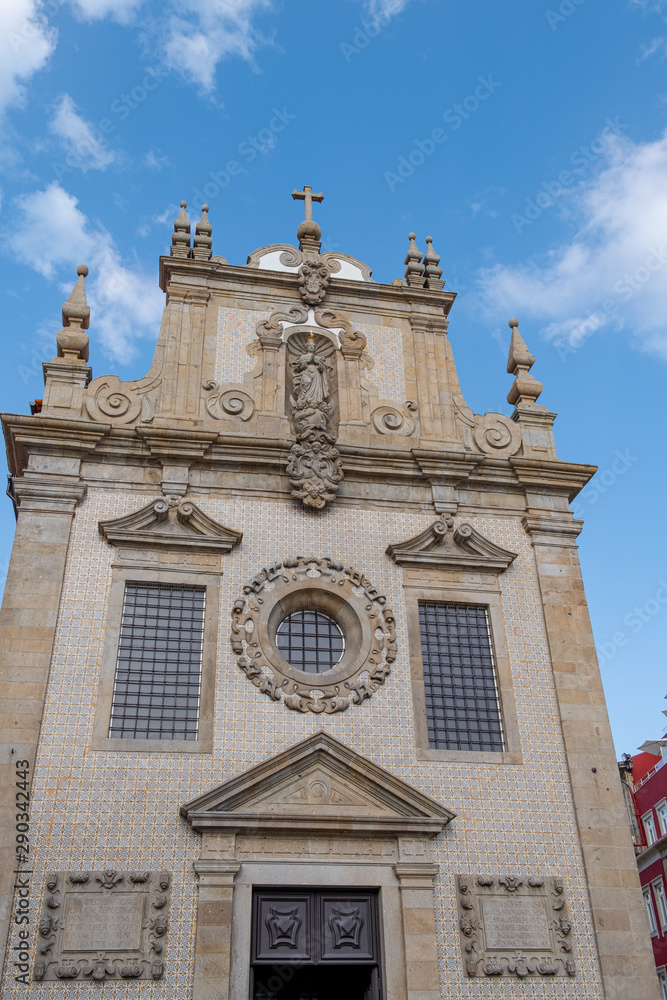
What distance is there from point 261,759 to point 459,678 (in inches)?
118

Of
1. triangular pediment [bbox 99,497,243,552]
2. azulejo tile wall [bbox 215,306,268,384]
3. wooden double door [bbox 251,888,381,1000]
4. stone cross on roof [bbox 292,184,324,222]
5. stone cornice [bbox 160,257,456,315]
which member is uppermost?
stone cross on roof [bbox 292,184,324,222]

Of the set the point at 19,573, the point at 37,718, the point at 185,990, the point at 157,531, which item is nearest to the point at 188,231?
the point at 157,531

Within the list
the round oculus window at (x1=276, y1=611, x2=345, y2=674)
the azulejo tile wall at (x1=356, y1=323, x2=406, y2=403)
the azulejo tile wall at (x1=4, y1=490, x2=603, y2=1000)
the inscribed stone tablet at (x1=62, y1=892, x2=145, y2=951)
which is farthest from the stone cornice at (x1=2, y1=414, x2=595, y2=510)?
the inscribed stone tablet at (x1=62, y1=892, x2=145, y2=951)

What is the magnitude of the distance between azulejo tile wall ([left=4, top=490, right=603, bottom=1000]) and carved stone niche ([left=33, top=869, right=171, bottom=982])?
0.12 metres

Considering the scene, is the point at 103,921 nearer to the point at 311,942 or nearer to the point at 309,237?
the point at 311,942

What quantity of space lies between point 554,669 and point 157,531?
5751 mm

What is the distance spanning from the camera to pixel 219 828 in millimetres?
10656

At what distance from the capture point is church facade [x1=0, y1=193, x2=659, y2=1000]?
10.4m

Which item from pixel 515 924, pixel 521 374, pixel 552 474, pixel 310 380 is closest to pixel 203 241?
pixel 310 380

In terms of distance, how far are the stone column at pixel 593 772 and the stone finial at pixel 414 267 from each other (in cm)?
489

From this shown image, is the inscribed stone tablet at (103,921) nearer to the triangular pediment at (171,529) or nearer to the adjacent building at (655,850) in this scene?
the triangular pediment at (171,529)

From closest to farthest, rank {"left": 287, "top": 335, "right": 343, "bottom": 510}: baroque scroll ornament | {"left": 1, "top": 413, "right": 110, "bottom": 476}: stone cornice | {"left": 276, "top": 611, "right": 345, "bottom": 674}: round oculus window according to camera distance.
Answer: {"left": 276, "top": 611, "right": 345, "bottom": 674}: round oculus window < {"left": 1, "top": 413, "right": 110, "bottom": 476}: stone cornice < {"left": 287, "top": 335, "right": 343, "bottom": 510}: baroque scroll ornament

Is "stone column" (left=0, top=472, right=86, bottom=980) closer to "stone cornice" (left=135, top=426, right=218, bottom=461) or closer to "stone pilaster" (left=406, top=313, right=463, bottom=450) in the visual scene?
"stone cornice" (left=135, top=426, right=218, bottom=461)

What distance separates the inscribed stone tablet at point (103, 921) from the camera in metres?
9.99
